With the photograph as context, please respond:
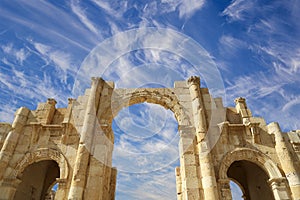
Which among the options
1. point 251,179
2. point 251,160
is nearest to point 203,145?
point 251,160

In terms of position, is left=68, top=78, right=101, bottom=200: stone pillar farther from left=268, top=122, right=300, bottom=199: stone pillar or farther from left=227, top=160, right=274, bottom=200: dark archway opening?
left=227, top=160, right=274, bottom=200: dark archway opening

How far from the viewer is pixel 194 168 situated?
31.6ft

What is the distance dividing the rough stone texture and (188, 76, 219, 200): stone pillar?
4 centimetres

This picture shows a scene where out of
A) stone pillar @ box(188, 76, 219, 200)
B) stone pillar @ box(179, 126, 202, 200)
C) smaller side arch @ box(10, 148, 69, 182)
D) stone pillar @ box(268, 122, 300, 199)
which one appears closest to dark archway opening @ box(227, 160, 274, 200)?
stone pillar @ box(268, 122, 300, 199)

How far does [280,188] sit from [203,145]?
3440 millimetres

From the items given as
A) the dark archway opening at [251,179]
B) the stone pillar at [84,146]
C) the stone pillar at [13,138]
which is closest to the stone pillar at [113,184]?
the stone pillar at [84,146]

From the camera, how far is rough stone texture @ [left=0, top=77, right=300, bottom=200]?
923 centimetres

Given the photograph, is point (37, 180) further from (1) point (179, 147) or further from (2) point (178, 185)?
(1) point (179, 147)

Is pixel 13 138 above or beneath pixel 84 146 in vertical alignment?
above

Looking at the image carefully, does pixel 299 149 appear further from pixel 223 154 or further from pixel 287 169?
pixel 223 154

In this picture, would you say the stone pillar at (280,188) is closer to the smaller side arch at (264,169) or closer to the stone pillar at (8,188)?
the smaller side arch at (264,169)

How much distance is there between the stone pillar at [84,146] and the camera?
8938 mm

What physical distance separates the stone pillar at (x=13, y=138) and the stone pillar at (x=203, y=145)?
8.48 m

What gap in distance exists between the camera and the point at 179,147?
1068 centimetres
